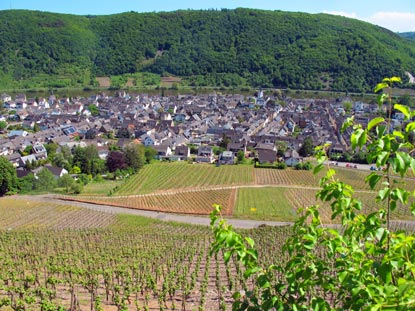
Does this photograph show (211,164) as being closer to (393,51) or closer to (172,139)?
(172,139)

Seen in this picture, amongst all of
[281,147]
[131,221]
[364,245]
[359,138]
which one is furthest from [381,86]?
[281,147]

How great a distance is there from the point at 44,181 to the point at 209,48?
86.4 meters

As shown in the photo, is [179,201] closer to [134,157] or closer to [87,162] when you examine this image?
[134,157]

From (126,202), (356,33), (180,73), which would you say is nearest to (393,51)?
(356,33)

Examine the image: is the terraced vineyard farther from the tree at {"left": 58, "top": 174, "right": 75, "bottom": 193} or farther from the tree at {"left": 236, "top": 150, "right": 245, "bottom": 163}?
the tree at {"left": 236, "top": 150, "right": 245, "bottom": 163}

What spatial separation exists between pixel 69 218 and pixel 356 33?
314ft

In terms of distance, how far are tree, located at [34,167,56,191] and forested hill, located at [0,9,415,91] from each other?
63031mm

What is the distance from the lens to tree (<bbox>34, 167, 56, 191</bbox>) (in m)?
25.2

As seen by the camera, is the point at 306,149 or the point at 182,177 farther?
the point at 306,149

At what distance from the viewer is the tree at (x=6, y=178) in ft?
77.6

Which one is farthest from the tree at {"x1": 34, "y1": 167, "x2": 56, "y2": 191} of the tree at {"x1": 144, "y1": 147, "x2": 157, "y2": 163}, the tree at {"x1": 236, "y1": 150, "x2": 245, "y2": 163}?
the tree at {"x1": 236, "y1": 150, "x2": 245, "y2": 163}

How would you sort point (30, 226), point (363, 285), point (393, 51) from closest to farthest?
point (363, 285), point (30, 226), point (393, 51)

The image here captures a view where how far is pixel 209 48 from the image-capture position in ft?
345

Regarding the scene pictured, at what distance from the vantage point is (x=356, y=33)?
3846 inches
